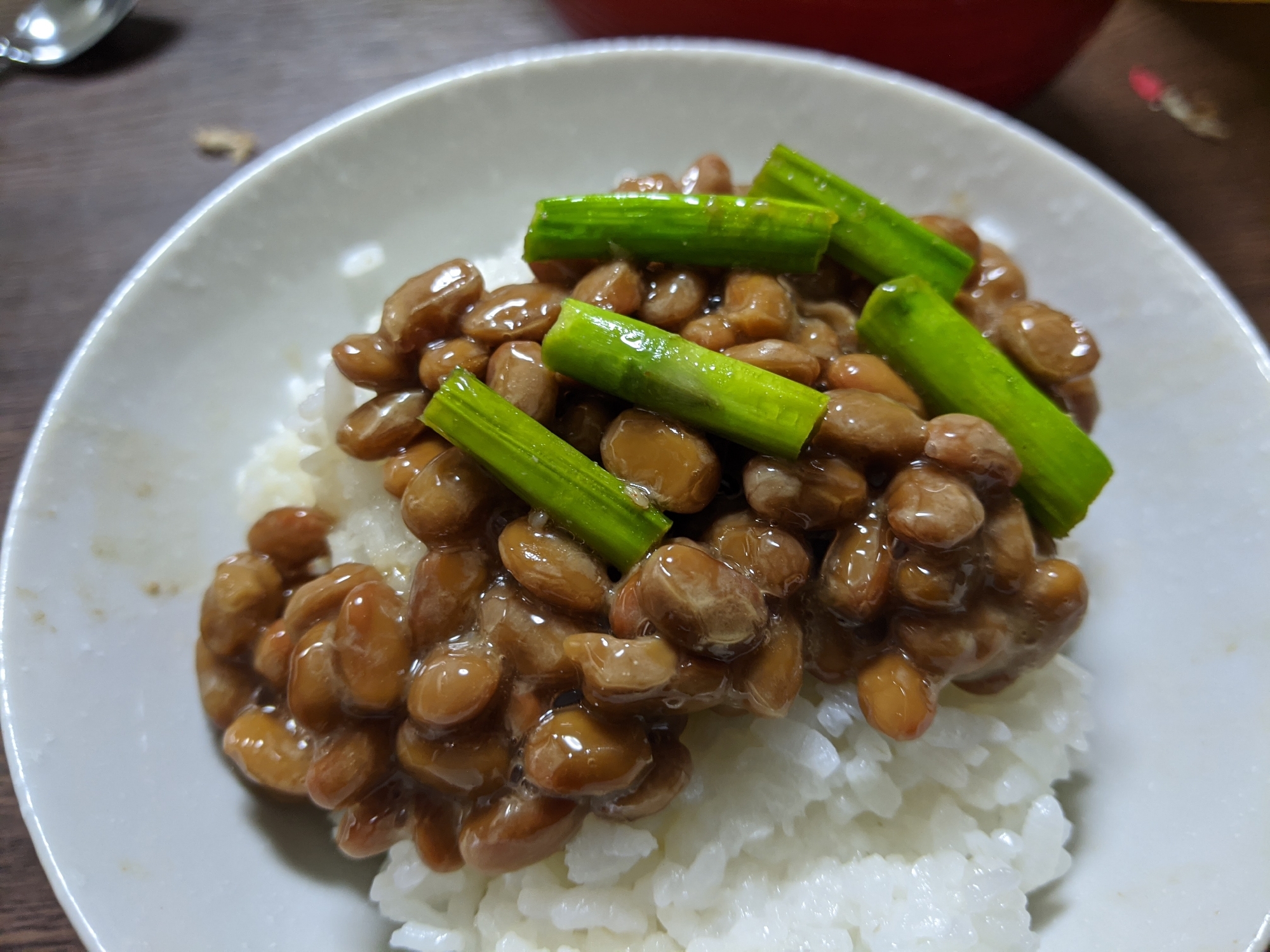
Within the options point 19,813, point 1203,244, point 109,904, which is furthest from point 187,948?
point 1203,244

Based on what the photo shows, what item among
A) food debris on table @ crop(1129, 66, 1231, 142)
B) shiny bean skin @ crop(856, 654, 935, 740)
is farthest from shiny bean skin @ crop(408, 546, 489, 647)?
food debris on table @ crop(1129, 66, 1231, 142)

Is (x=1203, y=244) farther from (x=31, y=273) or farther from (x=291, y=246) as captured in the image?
(x=31, y=273)

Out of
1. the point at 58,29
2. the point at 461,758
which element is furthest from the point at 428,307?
the point at 58,29

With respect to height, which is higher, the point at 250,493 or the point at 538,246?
the point at 538,246

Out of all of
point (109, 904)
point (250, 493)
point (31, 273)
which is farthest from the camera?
point (31, 273)

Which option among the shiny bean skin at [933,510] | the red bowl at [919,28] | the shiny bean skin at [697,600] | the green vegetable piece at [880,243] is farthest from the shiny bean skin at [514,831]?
the red bowl at [919,28]

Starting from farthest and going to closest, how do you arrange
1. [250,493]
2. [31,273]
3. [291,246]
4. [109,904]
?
[31,273] → [291,246] → [250,493] → [109,904]

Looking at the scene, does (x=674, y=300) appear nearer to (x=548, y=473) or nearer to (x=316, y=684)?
(x=548, y=473)
